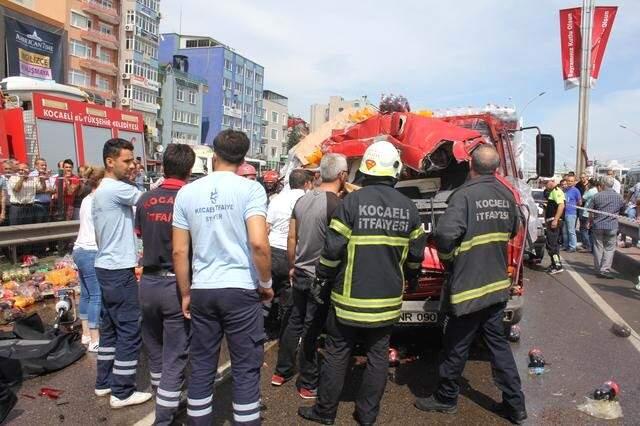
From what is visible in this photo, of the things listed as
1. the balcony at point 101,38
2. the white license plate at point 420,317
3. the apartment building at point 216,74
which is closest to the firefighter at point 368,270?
the white license plate at point 420,317

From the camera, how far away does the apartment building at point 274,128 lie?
102 metres

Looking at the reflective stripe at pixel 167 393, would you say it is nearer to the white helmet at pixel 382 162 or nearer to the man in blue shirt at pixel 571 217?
the white helmet at pixel 382 162

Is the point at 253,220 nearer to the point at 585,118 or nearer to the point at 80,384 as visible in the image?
the point at 80,384

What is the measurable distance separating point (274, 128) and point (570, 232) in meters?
93.3

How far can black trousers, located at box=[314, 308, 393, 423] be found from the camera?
3908 millimetres

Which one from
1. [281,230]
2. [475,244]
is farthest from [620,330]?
[281,230]

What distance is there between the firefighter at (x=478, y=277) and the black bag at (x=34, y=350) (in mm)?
3359

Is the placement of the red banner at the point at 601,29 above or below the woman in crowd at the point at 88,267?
above

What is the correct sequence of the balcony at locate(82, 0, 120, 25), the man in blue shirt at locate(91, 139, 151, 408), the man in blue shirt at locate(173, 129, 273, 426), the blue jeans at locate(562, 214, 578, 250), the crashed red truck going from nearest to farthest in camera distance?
the man in blue shirt at locate(173, 129, 273, 426), the man in blue shirt at locate(91, 139, 151, 408), the crashed red truck, the blue jeans at locate(562, 214, 578, 250), the balcony at locate(82, 0, 120, 25)

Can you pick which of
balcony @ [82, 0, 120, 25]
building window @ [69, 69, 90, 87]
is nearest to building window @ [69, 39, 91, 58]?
building window @ [69, 69, 90, 87]

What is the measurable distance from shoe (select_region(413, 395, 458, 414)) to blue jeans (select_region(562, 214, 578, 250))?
11.8 m

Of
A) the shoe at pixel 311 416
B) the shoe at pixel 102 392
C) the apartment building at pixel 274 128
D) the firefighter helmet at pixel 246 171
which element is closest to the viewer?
the shoe at pixel 311 416

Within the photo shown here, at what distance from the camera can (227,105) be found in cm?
8475

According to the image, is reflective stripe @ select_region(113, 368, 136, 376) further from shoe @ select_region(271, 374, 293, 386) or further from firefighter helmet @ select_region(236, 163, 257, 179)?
firefighter helmet @ select_region(236, 163, 257, 179)
